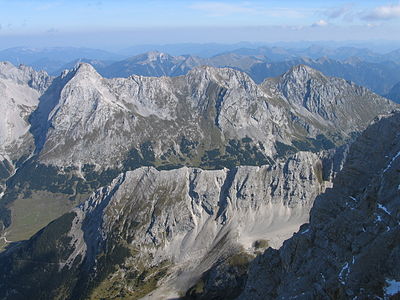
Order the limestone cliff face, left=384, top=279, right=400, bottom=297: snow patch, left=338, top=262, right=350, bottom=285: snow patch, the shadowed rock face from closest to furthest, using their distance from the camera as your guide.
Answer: left=384, top=279, right=400, bottom=297: snow patch
the shadowed rock face
left=338, top=262, right=350, bottom=285: snow patch
the limestone cliff face

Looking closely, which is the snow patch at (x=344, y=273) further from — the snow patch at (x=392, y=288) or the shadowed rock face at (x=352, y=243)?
the snow patch at (x=392, y=288)

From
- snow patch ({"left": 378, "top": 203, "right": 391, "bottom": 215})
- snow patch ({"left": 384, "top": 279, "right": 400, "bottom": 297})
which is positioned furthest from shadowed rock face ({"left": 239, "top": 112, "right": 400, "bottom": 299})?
snow patch ({"left": 378, "top": 203, "right": 391, "bottom": 215})

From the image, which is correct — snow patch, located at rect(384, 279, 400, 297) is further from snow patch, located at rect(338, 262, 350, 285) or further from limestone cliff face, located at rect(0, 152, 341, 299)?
limestone cliff face, located at rect(0, 152, 341, 299)

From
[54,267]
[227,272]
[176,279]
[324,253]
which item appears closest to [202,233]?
[176,279]

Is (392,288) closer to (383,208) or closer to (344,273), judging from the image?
(344,273)

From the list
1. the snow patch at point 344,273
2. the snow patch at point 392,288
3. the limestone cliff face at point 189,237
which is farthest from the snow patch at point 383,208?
the limestone cliff face at point 189,237

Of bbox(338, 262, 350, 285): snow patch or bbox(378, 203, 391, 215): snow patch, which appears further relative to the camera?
bbox(378, 203, 391, 215): snow patch

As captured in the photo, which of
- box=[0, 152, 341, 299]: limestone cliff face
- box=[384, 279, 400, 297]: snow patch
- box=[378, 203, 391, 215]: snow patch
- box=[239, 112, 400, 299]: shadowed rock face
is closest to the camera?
box=[384, 279, 400, 297]: snow patch

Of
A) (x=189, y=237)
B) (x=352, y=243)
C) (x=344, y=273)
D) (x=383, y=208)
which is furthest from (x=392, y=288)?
(x=189, y=237)
